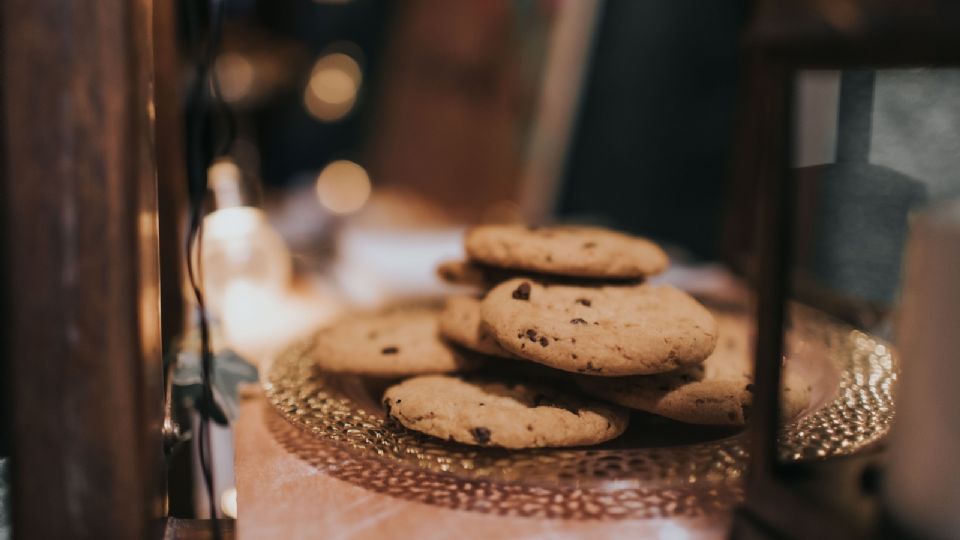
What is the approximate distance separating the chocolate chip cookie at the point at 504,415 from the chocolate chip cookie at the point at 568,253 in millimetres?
102

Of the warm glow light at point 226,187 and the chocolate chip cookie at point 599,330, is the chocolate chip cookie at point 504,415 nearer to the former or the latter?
the chocolate chip cookie at point 599,330

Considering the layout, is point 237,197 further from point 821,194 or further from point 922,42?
point 922,42

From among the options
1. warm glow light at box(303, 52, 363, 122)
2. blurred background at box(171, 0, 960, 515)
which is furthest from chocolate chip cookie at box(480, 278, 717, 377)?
warm glow light at box(303, 52, 363, 122)

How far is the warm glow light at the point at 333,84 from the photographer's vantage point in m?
2.74

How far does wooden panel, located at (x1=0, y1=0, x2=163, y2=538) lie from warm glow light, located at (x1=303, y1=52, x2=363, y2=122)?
2443 millimetres

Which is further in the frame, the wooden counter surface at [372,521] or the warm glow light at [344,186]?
the warm glow light at [344,186]

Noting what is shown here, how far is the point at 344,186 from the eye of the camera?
7.93 ft

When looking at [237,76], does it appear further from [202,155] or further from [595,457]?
[595,457]

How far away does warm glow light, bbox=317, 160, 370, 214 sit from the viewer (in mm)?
2207

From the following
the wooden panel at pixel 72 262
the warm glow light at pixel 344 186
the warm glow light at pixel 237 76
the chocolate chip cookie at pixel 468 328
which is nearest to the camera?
the wooden panel at pixel 72 262

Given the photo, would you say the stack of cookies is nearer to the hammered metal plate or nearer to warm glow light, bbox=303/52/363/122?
the hammered metal plate

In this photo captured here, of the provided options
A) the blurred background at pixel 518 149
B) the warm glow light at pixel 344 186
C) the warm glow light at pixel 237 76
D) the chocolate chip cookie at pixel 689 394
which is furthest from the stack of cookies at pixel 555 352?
the warm glow light at pixel 237 76

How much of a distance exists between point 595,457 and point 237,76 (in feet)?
7.56

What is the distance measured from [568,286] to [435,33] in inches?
72.3
